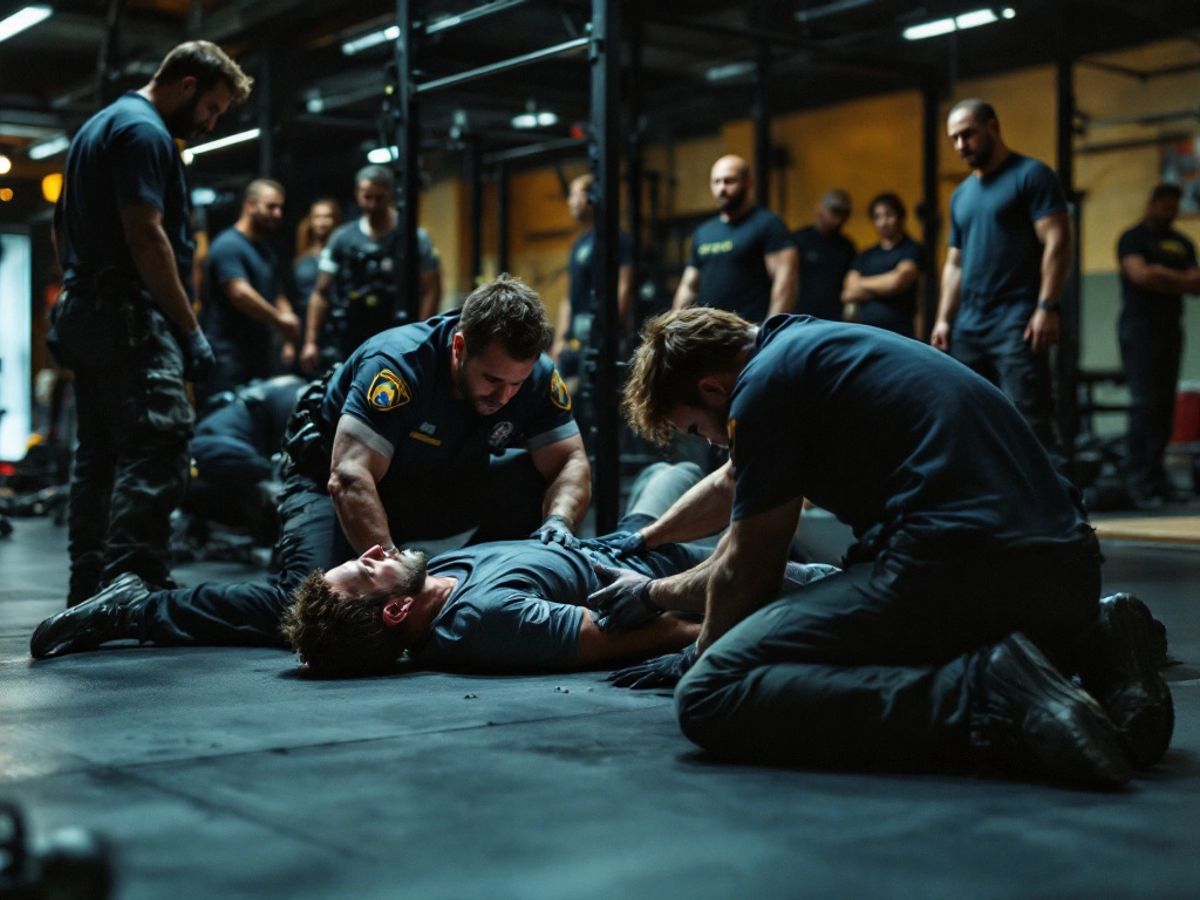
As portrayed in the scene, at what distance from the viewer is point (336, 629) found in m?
3.15

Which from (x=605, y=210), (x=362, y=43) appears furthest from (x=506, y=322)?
(x=362, y=43)

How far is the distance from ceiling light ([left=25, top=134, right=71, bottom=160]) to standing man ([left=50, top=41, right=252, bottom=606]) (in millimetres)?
10982

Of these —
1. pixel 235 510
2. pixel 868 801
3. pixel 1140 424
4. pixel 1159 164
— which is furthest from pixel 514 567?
pixel 1159 164

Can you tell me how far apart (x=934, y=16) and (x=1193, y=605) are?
16.4 feet

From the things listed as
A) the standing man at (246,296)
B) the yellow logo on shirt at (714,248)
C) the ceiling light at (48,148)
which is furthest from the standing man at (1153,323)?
the ceiling light at (48,148)

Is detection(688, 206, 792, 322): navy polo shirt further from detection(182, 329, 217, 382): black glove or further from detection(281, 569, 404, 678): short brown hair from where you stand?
detection(281, 569, 404, 678): short brown hair

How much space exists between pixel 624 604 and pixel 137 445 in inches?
67.7

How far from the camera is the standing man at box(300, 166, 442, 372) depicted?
6598 mm

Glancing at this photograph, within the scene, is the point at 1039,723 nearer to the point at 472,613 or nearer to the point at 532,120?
the point at 472,613

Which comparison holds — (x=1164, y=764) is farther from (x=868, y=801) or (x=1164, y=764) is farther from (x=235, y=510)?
(x=235, y=510)

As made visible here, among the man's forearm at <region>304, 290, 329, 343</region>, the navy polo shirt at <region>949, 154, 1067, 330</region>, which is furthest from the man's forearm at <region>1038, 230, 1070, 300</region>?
the man's forearm at <region>304, 290, 329, 343</region>

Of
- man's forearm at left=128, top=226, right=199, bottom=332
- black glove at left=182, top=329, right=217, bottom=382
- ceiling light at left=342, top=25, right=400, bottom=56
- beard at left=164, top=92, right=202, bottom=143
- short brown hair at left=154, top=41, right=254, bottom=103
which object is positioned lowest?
black glove at left=182, top=329, right=217, bottom=382

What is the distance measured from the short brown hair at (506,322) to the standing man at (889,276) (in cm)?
Result: 468

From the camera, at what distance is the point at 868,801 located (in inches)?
82.3
